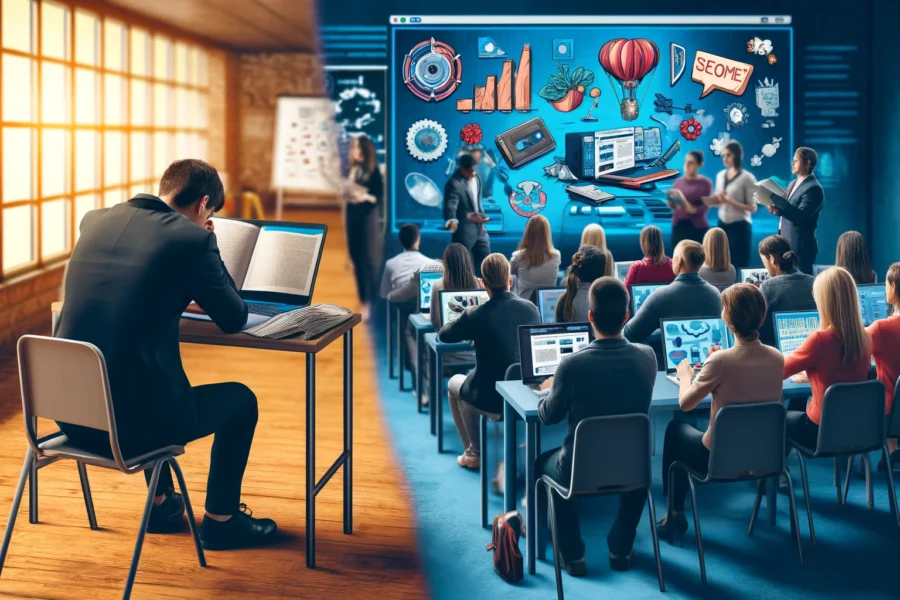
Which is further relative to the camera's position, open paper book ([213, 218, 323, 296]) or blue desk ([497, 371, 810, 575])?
open paper book ([213, 218, 323, 296])

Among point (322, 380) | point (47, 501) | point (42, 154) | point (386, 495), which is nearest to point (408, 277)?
point (322, 380)

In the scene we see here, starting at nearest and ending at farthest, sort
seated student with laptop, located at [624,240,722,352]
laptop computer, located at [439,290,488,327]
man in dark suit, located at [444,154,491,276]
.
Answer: seated student with laptop, located at [624,240,722,352] → laptop computer, located at [439,290,488,327] → man in dark suit, located at [444,154,491,276]

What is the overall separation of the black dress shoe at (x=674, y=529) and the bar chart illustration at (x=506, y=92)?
5667 millimetres

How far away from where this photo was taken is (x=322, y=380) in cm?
711

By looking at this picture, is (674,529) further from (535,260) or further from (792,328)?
(535,260)

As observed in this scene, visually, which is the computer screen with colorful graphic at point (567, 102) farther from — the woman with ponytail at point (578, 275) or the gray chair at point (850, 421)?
the gray chair at point (850, 421)

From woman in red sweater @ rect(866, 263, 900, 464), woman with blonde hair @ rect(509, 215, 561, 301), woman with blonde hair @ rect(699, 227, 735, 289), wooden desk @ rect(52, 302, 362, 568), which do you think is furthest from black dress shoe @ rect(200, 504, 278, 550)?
woman with blonde hair @ rect(699, 227, 735, 289)

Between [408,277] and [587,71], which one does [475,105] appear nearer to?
[587,71]

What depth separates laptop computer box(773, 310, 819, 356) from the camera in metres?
4.43

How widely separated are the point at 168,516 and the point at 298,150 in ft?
26.7

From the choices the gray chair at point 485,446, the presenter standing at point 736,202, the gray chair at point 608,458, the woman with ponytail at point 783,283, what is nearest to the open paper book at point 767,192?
the presenter standing at point 736,202

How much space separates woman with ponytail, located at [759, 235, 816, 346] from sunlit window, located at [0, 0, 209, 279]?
18.9ft

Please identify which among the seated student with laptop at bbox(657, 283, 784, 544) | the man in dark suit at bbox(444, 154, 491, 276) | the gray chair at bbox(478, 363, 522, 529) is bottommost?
the gray chair at bbox(478, 363, 522, 529)

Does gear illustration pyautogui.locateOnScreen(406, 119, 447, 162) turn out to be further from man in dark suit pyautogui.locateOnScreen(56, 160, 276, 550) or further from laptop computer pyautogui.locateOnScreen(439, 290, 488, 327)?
man in dark suit pyautogui.locateOnScreen(56, 160, 276, 550)
